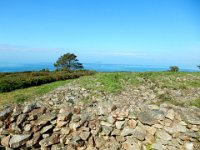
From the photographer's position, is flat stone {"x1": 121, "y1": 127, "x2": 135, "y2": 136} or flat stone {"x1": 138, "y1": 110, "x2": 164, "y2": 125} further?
flat stone {"x1": 121, "y1": 127, "x2": 135, "y2": 136}

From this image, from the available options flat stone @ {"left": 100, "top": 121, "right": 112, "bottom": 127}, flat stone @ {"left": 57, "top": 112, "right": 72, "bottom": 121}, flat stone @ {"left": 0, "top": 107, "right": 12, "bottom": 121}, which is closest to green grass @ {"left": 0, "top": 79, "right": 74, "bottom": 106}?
flat stone @ {"left": 0, "top": 107, "right": 12, "bottom": 121}

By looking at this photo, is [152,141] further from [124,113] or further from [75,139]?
[75,139]

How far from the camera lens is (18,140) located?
31.2ft

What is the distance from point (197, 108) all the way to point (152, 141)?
2353 mm

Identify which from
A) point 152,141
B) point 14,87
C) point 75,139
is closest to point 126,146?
point 152,141

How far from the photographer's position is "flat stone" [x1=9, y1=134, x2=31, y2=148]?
9441mm

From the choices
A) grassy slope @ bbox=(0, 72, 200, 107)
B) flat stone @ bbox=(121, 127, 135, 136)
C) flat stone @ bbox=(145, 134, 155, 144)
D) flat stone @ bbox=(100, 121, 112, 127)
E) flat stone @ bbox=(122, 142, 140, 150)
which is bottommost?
flat stone @ bbox=(122, 142, 140, 150)

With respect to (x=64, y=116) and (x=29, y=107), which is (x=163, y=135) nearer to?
(x=64, y=116)

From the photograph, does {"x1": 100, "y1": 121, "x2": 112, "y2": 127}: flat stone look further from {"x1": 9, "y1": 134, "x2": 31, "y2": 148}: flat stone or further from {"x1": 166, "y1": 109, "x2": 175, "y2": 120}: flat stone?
{"x1": 9, "y1": 134, "x2": 31, "y2": 148}: flat stone

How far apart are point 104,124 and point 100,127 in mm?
207

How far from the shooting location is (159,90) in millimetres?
12242

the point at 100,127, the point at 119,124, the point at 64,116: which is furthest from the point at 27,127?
the point at 119,124

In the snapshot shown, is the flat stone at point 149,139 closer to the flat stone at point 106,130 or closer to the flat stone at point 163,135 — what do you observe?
the flat stone at point 163,135

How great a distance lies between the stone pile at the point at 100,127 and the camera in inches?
352
